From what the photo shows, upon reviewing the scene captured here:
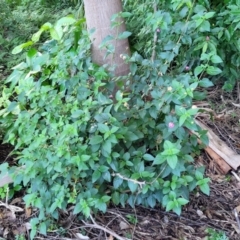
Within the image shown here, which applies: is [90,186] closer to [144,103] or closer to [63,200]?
[63,200]

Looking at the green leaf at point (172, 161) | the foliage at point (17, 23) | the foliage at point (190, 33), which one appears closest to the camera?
the green leaf at point (172, 161)

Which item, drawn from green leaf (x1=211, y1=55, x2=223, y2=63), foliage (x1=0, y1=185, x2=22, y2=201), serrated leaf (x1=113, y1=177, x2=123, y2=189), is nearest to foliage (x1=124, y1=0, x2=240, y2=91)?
green leaf (x1=211, y1=55, x2=223, y2=63)

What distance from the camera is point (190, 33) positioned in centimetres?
279

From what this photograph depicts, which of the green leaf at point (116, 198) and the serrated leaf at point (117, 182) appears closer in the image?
the serrated leaf at point (117, 182)

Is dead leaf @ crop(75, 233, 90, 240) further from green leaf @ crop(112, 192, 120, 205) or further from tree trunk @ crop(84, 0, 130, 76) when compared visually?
tree trunk @ crop(84, 0, 130, 76)

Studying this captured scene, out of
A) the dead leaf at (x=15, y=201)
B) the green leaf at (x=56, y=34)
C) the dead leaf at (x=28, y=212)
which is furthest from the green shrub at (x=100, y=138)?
the dead leaf at (x=15, y=201)

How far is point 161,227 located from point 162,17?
51.5 inches

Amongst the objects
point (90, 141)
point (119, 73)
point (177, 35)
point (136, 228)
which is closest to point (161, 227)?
point (136, 228)

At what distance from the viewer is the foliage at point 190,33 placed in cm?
259

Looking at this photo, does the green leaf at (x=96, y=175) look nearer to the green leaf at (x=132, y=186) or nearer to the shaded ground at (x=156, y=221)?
the green leaf at (x=132, y=186)

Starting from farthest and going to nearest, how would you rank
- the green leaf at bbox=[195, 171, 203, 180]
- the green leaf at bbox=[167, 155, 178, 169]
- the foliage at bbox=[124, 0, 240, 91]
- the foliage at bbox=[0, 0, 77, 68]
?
the foliage at bbox=[0, 0, 77, 68], the foliage at bbox=[124, 0, 240, 91], the green leaf at bbox=[195, 171, 203, 180], the green leaf at bbox=[167, 155, 178, 169]

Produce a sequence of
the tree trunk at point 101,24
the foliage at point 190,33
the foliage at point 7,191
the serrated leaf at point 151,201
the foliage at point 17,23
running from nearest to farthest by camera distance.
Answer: the serrated leaf at point 151,201, the foliage at point 190,33, the foliage at point 7,191, the tree trunk at point 101,24, the foliage at point 17,23

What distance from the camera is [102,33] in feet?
9.33

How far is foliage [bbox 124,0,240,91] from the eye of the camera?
2.59 metres
